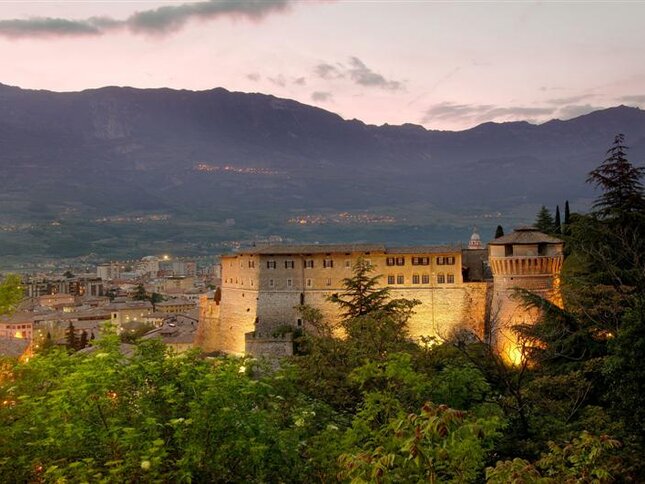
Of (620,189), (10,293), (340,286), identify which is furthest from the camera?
(340,286)

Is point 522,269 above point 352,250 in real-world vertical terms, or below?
below

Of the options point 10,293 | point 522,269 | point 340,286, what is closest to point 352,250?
point 340,286

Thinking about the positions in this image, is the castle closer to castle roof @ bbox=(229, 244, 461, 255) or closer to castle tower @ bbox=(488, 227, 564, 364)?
castle roof @ bbox=(229, 244, 461, 255)

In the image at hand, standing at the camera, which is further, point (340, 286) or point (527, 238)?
point (340, 286)

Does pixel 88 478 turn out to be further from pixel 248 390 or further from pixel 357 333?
pixel 357 333

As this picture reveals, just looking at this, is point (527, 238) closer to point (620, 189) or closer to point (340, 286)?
point (620, 189)

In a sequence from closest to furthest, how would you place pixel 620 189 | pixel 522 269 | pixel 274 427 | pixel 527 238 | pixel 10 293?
pixel 10 293
pixel 274 427
pixel 620 189
pixel 527 238
pixel 522 269

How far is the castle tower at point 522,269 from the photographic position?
4188cm

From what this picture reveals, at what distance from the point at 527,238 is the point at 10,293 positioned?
115 feet

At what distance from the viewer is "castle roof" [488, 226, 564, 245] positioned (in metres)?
41.9

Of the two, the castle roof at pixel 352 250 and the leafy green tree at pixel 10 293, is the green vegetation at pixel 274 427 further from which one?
the castle roof at pixel 352 250

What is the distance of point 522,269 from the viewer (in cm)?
4253

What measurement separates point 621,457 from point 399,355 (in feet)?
19.0

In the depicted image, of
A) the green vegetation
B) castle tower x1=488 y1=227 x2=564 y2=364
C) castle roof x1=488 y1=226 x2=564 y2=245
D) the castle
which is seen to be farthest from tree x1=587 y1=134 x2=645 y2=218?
the castle
